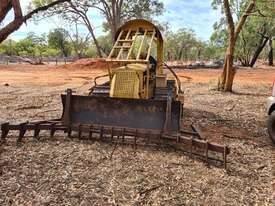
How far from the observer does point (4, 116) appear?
902 centimetres

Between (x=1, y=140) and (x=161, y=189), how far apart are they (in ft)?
10.6

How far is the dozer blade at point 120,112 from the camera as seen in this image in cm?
660

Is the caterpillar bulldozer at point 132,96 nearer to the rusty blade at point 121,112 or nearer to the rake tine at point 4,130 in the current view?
the rusty blade at point 121,112

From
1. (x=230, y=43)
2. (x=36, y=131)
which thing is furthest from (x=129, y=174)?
(x=230, y=43)

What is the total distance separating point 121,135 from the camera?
6.55m

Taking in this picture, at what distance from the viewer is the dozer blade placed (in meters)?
6.60

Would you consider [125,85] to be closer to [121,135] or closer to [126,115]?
[126,115]

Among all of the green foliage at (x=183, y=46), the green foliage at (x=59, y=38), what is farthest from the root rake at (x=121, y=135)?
the green foliage at (x=183, y=46)

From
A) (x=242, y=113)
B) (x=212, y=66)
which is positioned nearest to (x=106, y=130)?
(x=242, y=113)

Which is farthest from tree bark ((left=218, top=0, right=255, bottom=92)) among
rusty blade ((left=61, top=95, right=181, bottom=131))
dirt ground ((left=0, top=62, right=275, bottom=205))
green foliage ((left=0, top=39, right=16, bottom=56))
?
green foliage ((left=0, top=39, right=16, bottom=56))

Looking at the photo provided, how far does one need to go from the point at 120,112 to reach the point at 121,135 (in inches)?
17.9

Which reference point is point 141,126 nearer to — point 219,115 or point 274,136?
point 274,136

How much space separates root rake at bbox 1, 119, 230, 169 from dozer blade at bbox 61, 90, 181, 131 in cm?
17

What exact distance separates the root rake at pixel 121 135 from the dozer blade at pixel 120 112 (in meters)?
0.17
